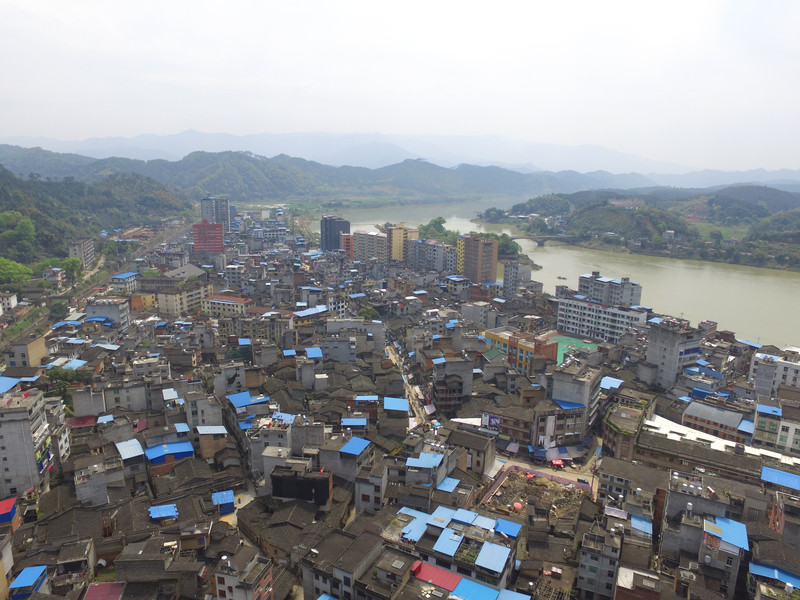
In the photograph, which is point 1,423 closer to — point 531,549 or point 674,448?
point 531,549

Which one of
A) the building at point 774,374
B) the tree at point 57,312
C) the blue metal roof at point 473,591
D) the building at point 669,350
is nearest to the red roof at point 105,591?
the blue metal roof at point 473,591

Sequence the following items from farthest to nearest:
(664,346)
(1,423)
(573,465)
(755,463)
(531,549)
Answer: (664,346) → (573,465) → (755,463) → (1,423) → (531,549)

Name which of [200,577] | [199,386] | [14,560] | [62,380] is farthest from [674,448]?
[62,380]

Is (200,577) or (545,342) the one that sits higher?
(545,342)

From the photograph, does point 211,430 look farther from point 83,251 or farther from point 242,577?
point 83,251

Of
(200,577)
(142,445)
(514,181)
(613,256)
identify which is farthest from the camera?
(514,181)

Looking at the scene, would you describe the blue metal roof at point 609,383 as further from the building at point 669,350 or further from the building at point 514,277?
the building at point 514,277

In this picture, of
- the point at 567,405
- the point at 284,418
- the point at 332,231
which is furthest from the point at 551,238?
the point at 284,418

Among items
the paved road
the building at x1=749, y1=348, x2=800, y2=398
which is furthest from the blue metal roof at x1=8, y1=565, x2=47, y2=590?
the building at x1=749, y1=348, x2=800, y2=398
